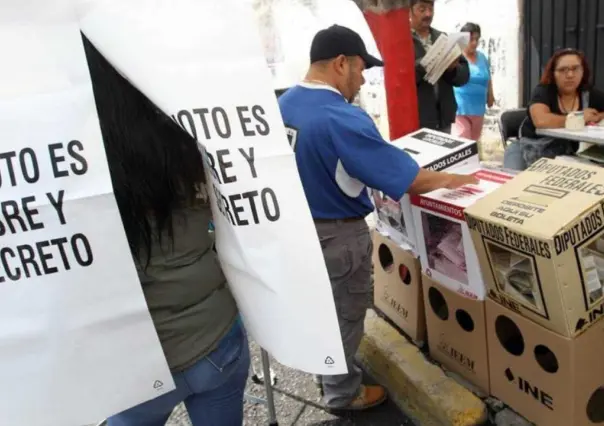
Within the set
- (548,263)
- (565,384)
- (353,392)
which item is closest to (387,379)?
(353,392)

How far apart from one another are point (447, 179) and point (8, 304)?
156 cm

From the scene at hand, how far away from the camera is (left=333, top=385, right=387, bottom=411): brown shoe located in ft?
8.14

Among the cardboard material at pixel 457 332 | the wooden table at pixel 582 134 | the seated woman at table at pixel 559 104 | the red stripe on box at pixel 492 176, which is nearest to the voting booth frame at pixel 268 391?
the cardboard material at pixel 457 332

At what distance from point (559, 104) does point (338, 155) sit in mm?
2396

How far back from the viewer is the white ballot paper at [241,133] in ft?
3.33

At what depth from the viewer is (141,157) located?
113 centimetres

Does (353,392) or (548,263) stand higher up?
(548,263)

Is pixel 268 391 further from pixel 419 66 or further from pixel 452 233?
pixel 419 66

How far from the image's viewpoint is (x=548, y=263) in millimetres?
1649

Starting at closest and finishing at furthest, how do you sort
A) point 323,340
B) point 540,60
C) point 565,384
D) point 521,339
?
1. point 323,340
2. point 565,384
3. point 521,339
4. point 540,60

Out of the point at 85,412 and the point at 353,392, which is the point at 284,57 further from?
the point at 85,412

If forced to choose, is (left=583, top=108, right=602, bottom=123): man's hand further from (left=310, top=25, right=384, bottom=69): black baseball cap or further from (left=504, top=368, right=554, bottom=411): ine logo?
(left=504, top=368, right=554, bottom=411): ine logo

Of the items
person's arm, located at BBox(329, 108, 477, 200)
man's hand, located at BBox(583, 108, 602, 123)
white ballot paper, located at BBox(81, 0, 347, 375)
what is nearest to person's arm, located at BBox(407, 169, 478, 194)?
person's arm, located at BBox(329, 108, 477, 200)

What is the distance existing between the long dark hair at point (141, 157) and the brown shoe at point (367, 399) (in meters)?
1.60
